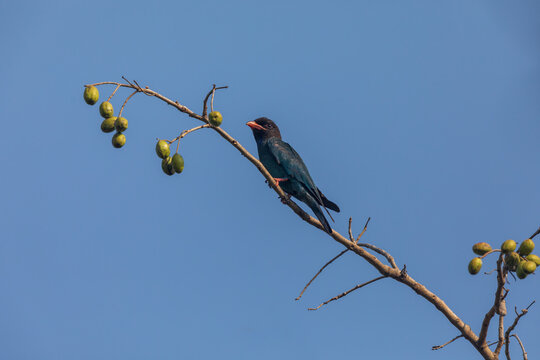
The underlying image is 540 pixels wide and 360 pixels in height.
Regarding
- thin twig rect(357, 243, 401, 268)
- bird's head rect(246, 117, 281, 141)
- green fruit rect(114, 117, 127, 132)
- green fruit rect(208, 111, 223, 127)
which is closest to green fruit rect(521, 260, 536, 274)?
thin twig rect(357, 243, 401, 268)

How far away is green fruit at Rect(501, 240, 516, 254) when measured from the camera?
417 cm

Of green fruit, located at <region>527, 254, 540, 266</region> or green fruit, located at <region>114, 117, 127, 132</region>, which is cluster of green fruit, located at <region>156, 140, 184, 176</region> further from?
green fruit, located at <region>527, 254, 540, 266</region>

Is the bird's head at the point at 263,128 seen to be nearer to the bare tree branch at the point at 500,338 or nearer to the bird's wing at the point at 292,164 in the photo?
the bird's wing at the point at 292,164

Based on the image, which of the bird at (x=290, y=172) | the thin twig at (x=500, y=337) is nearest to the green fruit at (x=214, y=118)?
the bird at (x=290, y=172)

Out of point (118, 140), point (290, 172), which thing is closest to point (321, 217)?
point (290, 172)

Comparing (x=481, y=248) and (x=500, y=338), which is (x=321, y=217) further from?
(x=500, y=338)

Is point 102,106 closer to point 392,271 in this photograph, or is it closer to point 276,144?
point 392,271

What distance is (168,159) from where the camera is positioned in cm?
499

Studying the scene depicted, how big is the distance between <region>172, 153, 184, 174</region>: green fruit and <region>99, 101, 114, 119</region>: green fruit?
624 mm

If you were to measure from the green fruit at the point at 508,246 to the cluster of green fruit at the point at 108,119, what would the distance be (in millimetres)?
3014

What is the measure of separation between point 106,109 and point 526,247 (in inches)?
131

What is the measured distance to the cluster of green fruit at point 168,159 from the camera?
495cm

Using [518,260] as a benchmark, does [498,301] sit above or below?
below

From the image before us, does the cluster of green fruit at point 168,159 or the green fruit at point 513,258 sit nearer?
the green fruit at point 513,258
